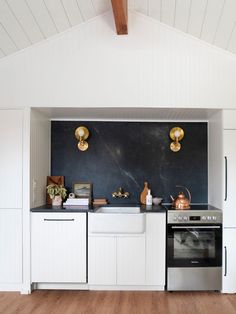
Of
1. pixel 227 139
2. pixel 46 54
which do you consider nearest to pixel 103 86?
pixel 46 54

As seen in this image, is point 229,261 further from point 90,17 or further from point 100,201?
point 90,17

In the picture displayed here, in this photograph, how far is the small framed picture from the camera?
3939 mm

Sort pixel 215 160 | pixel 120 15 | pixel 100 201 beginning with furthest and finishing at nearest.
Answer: pixel 100 201 < pixel 215 160 < pixel 120 15

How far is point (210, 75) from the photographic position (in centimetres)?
333

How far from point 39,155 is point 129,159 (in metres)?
1.16

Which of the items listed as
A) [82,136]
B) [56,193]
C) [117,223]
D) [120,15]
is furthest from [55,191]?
[120,15]

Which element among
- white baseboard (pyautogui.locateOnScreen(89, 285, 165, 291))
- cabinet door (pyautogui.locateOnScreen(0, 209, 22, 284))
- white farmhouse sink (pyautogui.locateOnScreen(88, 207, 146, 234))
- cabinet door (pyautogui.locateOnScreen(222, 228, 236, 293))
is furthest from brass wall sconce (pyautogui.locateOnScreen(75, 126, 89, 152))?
cabinet door (pyautogui.locateOnScreen(222, 228, 236, 293))

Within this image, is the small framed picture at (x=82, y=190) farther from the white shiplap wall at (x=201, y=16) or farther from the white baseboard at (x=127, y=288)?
the white shiplap wall at (x=201, y=16)

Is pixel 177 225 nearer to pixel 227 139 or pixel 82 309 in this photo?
pixel 227 139

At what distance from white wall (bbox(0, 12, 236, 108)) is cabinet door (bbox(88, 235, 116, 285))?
1.49m

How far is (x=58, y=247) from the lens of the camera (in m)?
3.35

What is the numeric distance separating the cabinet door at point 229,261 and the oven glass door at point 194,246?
5cm

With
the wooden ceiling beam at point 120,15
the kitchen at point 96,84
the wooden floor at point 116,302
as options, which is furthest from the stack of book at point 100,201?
the wooden ceiling beam at point 120,15

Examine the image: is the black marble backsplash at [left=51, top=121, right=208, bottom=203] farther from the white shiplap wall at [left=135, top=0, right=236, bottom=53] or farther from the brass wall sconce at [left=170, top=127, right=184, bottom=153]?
the white shiplap wall at [left=135, top=0, right=236, bottom=53]
